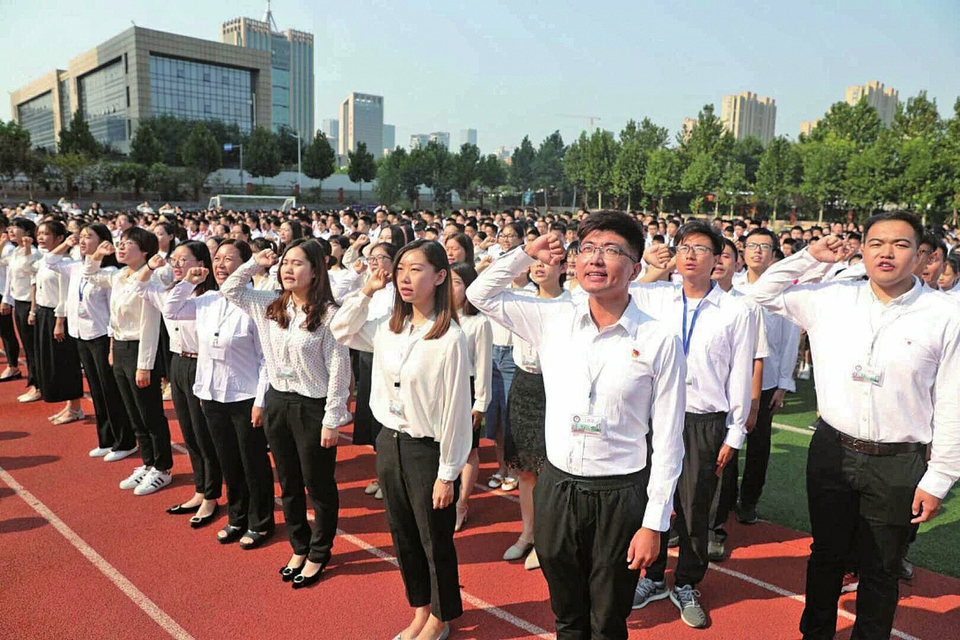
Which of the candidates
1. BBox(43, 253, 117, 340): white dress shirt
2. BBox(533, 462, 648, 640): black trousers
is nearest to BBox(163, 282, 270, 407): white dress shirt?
BBox(43, 253, 117, 340): white dress shirt

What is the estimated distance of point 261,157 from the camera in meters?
54.4

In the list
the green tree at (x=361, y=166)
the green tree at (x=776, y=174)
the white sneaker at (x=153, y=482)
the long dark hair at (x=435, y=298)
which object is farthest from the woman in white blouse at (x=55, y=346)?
the green tree at (x=361, y=166)

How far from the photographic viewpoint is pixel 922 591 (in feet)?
12.8

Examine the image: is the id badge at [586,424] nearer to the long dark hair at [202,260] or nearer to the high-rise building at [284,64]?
the long dark hair at [202,260]

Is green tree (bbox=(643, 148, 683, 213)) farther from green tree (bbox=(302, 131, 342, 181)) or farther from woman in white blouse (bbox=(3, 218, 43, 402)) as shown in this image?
woman in white blouse (bbox=(3, 218, 43, 402))

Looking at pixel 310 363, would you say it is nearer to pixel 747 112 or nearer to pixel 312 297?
pixel 312 297

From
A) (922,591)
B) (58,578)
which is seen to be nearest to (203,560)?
(58,578)

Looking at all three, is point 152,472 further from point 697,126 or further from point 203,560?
point 697,126

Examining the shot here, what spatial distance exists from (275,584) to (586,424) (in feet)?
8.54

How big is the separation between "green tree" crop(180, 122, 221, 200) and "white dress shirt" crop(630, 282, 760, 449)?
172 feet

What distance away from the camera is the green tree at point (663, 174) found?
50.1 m

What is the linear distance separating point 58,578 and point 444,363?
2.99 meters

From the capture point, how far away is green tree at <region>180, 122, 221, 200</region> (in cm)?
4931

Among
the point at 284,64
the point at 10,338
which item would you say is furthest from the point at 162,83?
the point at 10,338
